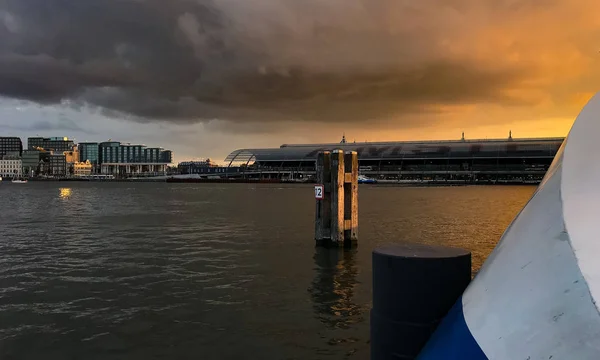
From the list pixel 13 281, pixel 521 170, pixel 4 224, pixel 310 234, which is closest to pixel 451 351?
pixel 13 281

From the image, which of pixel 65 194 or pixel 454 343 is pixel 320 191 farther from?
pixel 65 194

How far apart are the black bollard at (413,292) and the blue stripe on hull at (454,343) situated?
20.4 inches

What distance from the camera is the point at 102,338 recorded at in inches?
405

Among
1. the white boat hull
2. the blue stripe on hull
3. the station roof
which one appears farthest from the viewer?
the station roof

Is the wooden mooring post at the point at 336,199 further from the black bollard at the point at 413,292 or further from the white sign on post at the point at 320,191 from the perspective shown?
the black bollard at the point at 413,292

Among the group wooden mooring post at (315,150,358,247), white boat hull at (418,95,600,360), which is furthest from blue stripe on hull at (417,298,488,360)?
wooden mooring post at (315,150,358,247)

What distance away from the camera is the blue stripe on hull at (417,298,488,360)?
284 centimetres

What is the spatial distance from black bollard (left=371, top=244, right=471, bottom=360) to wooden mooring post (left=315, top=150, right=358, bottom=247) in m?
17.4

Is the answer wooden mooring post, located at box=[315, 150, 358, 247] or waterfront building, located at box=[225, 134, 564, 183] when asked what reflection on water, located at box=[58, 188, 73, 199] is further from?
waterfront building, located at box=[225, 134, 564, 183]

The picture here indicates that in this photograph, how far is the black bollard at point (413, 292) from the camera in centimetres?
384

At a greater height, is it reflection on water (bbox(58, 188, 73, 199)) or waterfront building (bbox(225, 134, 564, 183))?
waterfront building (bbox(225, 134, 564, 183))

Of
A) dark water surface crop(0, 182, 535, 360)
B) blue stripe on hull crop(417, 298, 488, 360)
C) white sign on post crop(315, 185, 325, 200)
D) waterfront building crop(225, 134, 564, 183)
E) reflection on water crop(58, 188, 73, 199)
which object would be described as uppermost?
waterfront building crop(225, 134, 564, 183)

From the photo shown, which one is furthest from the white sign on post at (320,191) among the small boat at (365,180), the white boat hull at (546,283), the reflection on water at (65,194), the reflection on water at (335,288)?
the small boat at (365,180)

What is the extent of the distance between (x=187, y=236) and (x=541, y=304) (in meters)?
26.1
